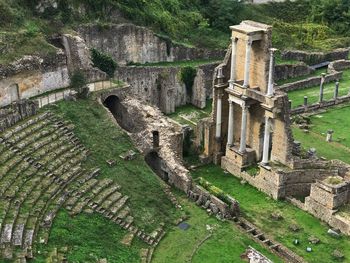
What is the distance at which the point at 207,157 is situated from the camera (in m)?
41.0

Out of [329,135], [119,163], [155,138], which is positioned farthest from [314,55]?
[119,163]

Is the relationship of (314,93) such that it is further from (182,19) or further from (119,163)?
(119,163)

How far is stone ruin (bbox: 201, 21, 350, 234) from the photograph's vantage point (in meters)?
35.0

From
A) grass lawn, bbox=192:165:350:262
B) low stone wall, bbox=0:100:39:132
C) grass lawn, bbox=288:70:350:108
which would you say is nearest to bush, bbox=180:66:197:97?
grass lawn, bbox=288:70:350:108

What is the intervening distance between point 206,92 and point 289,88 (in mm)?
8845

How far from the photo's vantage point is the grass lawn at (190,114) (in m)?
48.1

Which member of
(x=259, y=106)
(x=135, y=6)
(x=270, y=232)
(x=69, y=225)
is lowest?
(x=270, y=232)

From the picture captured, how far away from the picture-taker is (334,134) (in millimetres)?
45938

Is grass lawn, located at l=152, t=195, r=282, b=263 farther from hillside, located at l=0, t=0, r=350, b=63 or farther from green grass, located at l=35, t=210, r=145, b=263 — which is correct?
hillside, located at l=0, t=0, r=350, b=63

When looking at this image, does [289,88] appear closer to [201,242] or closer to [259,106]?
[259,106]

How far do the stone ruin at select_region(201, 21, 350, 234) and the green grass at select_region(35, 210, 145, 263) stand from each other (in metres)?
11.0

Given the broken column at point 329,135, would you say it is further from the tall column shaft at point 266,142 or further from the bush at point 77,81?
the bush at point 77,81

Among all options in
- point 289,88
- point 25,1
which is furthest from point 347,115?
point 25,1

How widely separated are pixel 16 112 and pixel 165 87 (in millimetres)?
17506
